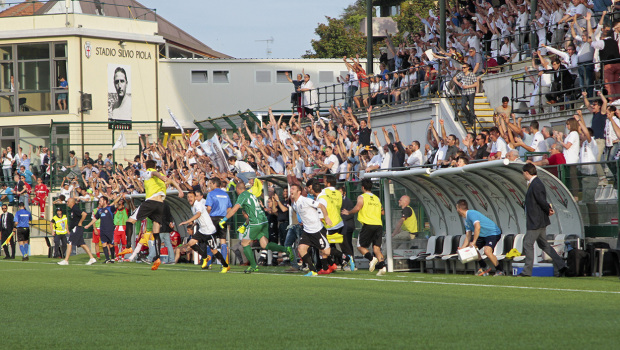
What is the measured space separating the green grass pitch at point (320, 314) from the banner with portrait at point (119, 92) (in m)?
34.3

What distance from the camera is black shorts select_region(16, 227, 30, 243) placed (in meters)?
31.2

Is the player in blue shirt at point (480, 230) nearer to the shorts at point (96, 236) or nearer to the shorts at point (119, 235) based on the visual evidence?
the shorts at point (119, 235)

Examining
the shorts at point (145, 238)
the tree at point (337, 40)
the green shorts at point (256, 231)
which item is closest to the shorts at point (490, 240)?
the green shorts at point (256, 231)

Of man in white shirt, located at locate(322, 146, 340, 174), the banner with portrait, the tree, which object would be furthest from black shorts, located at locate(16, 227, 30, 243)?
the tree

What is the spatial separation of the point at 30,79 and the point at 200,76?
29.9ft

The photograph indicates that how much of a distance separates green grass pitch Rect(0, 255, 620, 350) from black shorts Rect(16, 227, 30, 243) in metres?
16.7

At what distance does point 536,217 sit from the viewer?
49.4 ft

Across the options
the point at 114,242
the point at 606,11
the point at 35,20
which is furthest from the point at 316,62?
the point at 606,11

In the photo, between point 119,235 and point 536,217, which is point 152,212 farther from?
point 119,235

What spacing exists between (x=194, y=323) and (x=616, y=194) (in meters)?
9.04

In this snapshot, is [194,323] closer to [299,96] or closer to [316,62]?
[299,96]

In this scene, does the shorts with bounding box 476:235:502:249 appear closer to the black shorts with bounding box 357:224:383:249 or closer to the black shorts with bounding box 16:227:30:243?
the black shorts with bounding box 357:224:383:249

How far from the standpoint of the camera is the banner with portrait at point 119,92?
4853 cm

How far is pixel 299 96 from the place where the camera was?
112 feet
